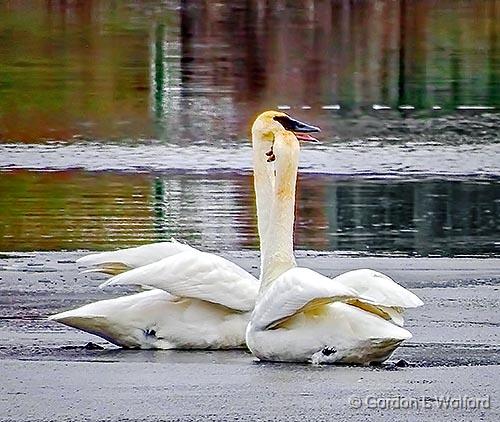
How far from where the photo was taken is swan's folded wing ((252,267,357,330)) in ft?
32.0

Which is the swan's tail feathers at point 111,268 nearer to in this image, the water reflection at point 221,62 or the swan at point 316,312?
the swan at point 316,312

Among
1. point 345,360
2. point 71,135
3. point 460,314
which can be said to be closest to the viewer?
point 345,360

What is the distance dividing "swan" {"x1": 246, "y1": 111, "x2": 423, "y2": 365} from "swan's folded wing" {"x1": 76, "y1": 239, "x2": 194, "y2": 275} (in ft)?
2.23

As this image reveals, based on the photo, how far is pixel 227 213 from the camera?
1748cm

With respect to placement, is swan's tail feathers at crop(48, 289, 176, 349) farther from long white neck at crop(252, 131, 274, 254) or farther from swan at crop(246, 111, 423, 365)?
long white neck at crop(252, 131, 274, 254)

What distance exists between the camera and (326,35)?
4562 centimetres

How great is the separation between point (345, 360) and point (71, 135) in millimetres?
15423

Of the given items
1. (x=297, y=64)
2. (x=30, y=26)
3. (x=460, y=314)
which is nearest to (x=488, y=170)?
(x=460, y=314)

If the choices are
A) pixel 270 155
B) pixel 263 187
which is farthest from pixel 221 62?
pixel 270 155

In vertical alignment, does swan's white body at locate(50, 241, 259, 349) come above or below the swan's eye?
below

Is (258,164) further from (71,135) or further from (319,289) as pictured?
(71,135)

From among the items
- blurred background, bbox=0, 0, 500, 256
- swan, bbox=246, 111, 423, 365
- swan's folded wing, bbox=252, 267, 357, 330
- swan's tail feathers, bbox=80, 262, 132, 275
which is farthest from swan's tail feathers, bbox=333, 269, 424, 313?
blurred background, bbox=0, 0, 500, 256

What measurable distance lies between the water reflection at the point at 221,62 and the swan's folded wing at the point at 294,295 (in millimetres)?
14284

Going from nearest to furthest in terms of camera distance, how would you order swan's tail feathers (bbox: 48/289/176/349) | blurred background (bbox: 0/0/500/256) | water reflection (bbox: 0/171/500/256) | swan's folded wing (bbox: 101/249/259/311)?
swan's folded wing (bbox: 101/249/259/311), swan's tail feathers (bbox: 48/289/176/349), water reflection (bbox: 0/171/500/256), blurred background (bbox: 0/0/500/256)
